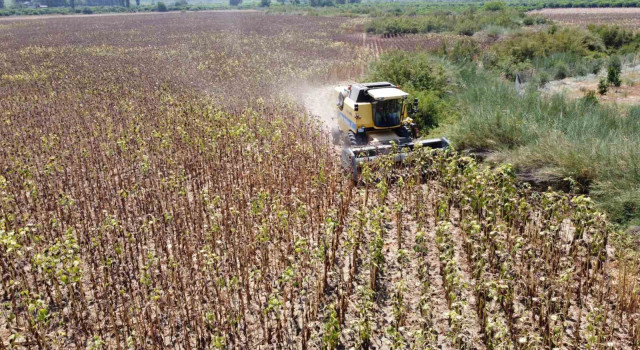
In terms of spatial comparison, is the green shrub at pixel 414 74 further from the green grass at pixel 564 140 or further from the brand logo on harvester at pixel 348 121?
the brand logo on harvester at pixel 348 121

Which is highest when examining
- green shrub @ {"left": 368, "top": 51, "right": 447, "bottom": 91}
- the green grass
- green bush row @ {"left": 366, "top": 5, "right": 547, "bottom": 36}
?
green bush row @ {"left": 366, "top": 5, "right": 547, "bottom": 36}

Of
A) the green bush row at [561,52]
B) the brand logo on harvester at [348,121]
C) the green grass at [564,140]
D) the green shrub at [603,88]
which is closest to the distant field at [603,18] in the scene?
the green bush row at [561,52]

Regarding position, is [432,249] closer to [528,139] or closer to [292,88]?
[528,139]

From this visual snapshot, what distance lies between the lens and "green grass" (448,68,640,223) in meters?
9.39

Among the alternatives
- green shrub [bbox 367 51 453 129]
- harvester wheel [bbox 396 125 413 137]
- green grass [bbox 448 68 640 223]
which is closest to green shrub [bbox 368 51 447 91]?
green shrub [bbox 367 51 453 129]

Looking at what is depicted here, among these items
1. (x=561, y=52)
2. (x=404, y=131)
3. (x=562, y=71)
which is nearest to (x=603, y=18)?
(x=561, y=52)

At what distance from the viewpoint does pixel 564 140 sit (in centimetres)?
1091

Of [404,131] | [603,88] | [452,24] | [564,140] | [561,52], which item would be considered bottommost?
[564,140]

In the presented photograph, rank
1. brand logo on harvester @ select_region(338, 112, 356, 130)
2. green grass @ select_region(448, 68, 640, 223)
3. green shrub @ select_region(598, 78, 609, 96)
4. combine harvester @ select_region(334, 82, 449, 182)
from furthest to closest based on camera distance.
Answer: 1. green shrub @ select_region(598, 78, 609, 96)
2. brand logo on harvester @ select_region(338, 112, 356, 130)
3. combine harvester @ select_region(334, 82, 449, 182)
4. green grass @ select_region(448, 68, 640, 223)

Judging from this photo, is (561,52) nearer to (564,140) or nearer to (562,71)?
(562,71)

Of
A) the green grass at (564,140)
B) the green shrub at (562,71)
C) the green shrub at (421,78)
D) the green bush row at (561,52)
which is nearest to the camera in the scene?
the green grass at (564,140)

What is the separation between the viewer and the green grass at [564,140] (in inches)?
370

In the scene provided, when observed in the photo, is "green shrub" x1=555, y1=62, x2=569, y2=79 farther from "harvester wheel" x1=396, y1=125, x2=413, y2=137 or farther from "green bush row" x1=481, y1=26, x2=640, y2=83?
"harvester wheel" x1=396, y1=125, x2=413, y2=137

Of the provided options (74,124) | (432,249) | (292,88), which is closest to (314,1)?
(292,88)
